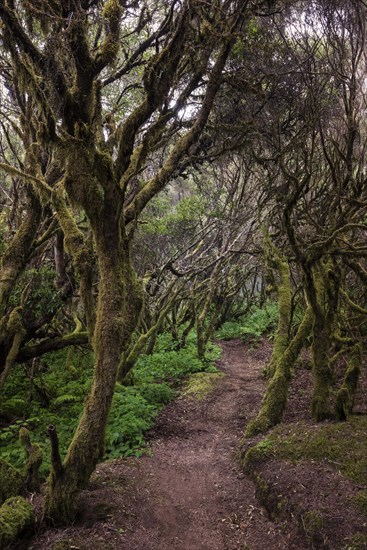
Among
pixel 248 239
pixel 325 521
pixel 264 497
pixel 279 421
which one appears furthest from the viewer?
pixel 248 239

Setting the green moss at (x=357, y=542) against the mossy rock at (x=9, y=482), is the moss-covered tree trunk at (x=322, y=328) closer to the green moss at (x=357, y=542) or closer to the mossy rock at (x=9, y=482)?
the green moss at (x=357, y=542)

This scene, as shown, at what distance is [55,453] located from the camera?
13.7ft

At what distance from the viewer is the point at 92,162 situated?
4566mm

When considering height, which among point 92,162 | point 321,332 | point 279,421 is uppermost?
point 92,162

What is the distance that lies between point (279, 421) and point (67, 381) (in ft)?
17.0

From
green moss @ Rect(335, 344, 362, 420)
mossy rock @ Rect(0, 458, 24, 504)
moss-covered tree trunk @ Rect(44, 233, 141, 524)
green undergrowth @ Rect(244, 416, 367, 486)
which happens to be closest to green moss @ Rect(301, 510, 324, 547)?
green undergrowth @ Rect(244, 416, 367, 486)

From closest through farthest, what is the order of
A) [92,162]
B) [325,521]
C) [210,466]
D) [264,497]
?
[325,521] → [92,162] → [264,497] → [210,466]

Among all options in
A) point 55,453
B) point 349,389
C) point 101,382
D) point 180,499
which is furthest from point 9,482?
point 349,389

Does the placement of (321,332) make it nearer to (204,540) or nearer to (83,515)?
(204,540)

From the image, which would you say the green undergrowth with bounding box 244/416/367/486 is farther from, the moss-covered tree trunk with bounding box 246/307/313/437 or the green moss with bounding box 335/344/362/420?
the moss-covered tree trunk with bounding box 246/307/313/437

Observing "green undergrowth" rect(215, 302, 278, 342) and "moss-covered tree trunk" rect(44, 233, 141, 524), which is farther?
"green undergrowth" rect(215, 302, 278, 342)

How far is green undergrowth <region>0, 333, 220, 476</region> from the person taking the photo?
22.1 ft

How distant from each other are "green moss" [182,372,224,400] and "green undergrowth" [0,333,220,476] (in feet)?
1.02

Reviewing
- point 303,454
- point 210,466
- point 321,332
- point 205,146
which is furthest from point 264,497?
point 205,146
